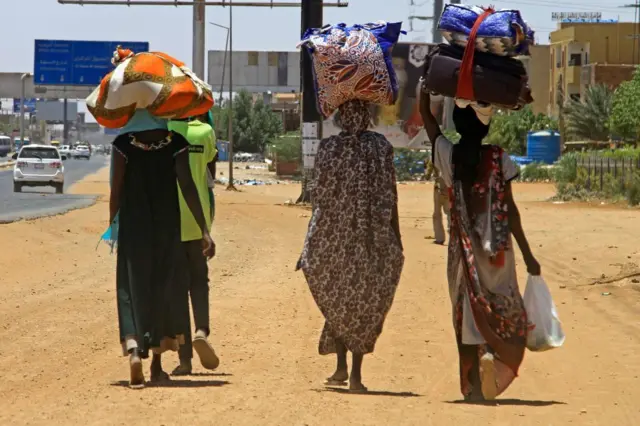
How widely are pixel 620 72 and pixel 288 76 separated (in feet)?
98.2

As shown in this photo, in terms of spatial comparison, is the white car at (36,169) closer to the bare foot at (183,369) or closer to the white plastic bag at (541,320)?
the bare foot at (183,369)

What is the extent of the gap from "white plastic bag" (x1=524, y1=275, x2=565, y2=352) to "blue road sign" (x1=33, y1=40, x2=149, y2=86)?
56.8 meters

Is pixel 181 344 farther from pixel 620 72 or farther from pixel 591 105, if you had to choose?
pixel 620 72

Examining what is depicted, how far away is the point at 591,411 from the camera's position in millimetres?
7590

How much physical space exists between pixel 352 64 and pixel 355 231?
1.08 metres

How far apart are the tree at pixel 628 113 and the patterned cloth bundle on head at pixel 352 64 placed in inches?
1795

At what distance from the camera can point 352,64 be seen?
8.36m

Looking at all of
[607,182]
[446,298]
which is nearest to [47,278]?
[446,298]

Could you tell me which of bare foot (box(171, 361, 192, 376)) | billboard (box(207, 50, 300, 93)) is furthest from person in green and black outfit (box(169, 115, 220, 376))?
billboard (box(207, 50, 300, 93))

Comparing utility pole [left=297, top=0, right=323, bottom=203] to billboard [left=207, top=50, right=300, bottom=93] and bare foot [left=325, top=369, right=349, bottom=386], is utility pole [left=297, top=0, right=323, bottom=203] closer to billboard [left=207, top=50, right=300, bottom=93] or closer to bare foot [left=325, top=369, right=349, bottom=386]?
bare foot [left=325, top=369, right=349, bottom=386]

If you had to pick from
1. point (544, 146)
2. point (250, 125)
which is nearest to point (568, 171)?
point (544, 146)

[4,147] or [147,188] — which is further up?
[147,188]

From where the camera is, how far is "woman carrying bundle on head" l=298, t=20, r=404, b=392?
841cm

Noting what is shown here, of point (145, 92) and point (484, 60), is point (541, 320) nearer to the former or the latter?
point (484, 60)
